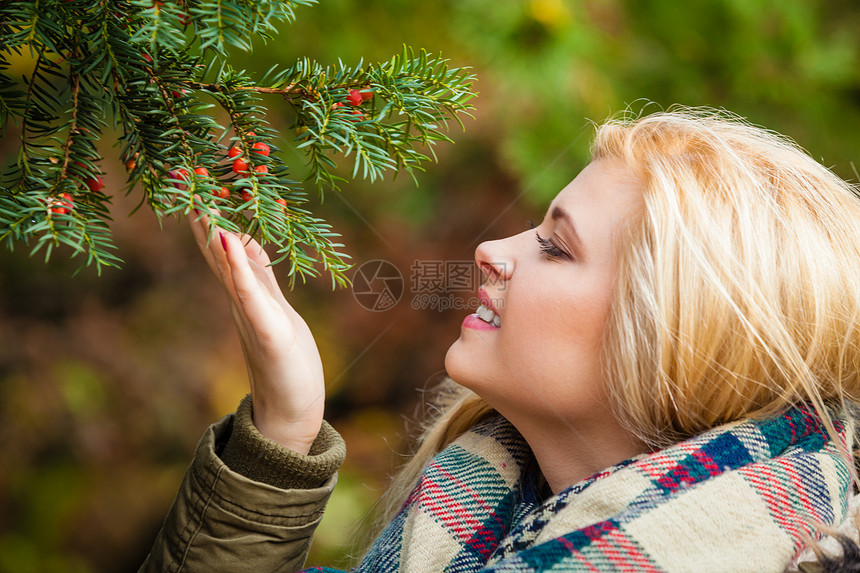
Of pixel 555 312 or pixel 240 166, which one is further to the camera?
pixel 555 312

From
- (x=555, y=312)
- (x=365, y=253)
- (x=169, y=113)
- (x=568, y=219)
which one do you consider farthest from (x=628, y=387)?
(x=365, y=253)

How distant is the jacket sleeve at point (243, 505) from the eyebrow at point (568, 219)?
48cm

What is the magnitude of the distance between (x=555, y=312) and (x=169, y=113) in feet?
1.74

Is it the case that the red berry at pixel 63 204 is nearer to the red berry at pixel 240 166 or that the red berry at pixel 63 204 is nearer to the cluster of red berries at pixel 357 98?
the red berry at pixel 240 166

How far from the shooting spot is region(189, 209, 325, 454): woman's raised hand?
0.81 m

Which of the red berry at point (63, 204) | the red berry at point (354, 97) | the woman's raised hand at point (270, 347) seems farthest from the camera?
the woman's raised hand at point (270, 347)

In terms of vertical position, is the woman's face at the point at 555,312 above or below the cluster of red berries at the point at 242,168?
below

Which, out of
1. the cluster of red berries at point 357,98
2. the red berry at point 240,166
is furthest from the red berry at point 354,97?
the red berry at point 240,166

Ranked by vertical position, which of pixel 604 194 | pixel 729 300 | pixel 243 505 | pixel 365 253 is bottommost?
pixel 243 505

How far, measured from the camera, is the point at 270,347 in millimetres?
886

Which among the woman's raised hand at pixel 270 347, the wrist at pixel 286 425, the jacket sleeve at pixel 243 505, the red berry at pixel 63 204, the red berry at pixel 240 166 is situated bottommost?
the jacket sleeve at pixel 243 505

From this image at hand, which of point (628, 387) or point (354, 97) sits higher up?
point (354, 97)

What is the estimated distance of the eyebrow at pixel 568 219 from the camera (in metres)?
0.88

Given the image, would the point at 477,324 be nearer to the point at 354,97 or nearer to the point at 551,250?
the point at 551,250
